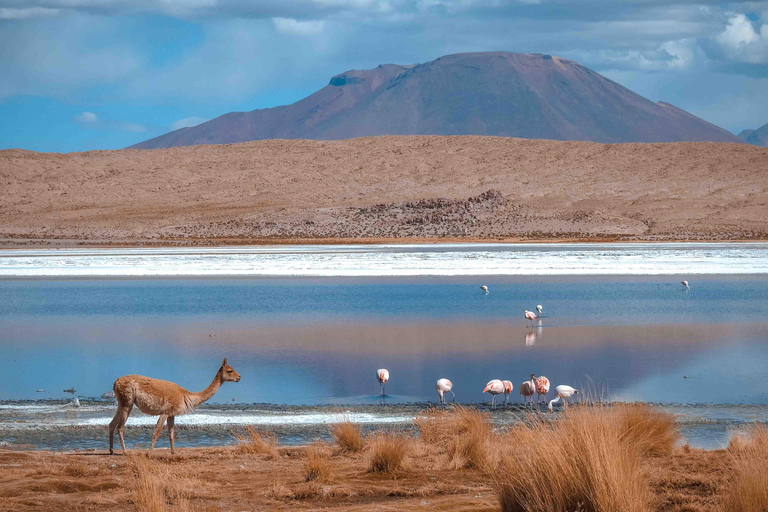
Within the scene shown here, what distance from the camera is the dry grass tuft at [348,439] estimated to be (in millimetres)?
7844

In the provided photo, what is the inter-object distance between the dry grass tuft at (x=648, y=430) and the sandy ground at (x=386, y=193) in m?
40.5

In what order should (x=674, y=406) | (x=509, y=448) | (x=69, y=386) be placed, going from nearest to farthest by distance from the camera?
1. (x=509, y=448)
2. (x=674, y=406)
3. (x=69, y=386)

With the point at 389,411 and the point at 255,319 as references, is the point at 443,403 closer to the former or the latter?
the point at 389,411

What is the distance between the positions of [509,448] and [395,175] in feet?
241

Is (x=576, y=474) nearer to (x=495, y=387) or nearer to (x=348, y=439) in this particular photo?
(x=348, y=439)

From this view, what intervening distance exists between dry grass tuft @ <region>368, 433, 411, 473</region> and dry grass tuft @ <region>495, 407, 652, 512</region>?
1.39 m

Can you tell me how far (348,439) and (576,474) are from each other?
3.09 m

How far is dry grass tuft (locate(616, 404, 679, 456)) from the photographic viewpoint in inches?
287

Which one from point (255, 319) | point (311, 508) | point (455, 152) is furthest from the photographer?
point (455, 152)

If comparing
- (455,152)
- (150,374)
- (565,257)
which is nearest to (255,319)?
(150,374)

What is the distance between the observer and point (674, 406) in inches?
383

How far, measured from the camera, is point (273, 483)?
6695 mm

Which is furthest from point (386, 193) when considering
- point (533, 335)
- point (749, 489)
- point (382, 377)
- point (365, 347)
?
point (749, 489)

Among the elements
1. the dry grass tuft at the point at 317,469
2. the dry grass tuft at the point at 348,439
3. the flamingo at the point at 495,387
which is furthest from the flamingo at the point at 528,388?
the dry grass tuft at the point at 317,469
